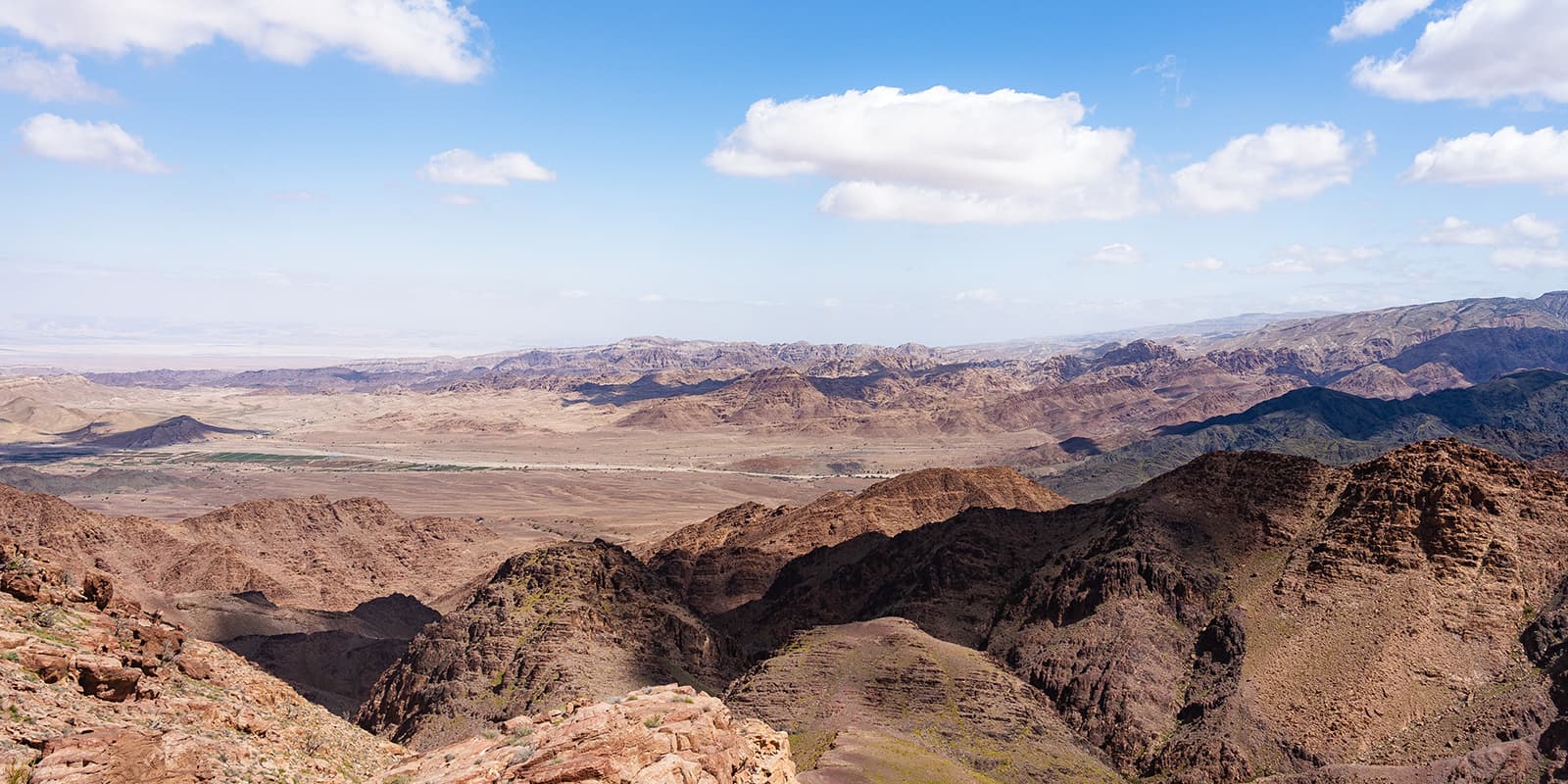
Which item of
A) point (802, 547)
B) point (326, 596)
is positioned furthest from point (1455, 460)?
point (326, 596)

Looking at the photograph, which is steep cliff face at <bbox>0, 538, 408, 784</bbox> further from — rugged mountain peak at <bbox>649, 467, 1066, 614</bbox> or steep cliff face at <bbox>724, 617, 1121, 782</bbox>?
rugged mountain peak at <bbox>649, 467, 1066, 614</bbox>

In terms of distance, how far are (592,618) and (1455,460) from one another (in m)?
69.7

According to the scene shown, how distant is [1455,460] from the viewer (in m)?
70.8

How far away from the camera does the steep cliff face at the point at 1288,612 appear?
2180 inches

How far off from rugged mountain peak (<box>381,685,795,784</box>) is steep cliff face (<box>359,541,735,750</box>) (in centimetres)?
3617

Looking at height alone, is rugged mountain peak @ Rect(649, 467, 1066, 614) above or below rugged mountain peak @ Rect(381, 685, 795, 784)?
below

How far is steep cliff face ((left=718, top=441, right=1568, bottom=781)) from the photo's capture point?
5538cm

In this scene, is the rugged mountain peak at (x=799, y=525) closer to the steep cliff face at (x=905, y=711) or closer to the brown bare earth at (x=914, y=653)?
the brown bare earth at (x=914, y=653)

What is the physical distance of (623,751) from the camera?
22250 millimetres

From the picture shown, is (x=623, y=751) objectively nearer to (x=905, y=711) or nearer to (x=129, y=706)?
(x=129, y=706)

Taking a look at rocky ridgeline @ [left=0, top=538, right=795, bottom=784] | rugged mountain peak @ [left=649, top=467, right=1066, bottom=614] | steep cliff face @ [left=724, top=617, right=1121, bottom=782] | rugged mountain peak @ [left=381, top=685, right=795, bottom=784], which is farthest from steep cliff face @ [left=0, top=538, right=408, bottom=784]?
rugged mountain peak @ [left=649, top=467, right=1066, bottom=614]

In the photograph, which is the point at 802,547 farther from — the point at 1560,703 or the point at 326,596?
the point at 1560,703

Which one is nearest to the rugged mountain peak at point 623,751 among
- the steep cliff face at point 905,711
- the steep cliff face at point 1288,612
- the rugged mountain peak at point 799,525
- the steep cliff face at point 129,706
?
the steep cliff face at point 129,706

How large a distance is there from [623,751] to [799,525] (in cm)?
9331
